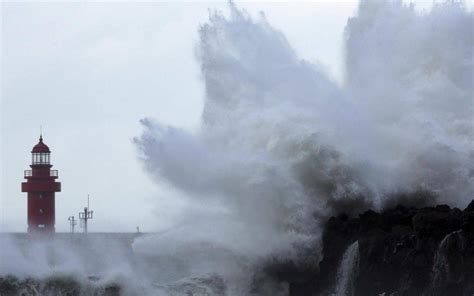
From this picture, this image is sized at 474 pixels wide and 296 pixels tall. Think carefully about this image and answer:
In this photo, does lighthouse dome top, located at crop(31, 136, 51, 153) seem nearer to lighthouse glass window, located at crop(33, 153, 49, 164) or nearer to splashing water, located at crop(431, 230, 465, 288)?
lighthouse glass window, located at crop(33, 153, 49, 164)

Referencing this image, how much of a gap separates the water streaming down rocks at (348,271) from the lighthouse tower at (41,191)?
16081 mm

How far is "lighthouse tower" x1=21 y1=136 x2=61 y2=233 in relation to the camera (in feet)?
173

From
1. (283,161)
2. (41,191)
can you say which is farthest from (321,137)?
(41,191)

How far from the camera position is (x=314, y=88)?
44.6 metres

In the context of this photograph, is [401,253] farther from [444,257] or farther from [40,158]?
[40,158]

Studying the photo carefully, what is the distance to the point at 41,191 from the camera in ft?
174

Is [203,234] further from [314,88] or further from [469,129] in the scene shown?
[469,129]

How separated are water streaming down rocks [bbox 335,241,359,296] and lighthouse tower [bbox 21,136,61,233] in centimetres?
1608

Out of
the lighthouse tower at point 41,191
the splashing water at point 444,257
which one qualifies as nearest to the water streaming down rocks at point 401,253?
the splashing water at point 444,257

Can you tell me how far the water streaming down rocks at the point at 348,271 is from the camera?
3853 centimetres

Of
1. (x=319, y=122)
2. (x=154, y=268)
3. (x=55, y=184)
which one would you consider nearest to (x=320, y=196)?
(x=319, y=122)

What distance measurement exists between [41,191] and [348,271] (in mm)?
17297

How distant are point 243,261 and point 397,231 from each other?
213 inches

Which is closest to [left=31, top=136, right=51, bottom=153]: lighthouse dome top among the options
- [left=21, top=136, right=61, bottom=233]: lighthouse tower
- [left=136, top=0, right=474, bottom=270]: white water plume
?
[left=21, top=136, right=61, bottom=233]: lighthouse tower
